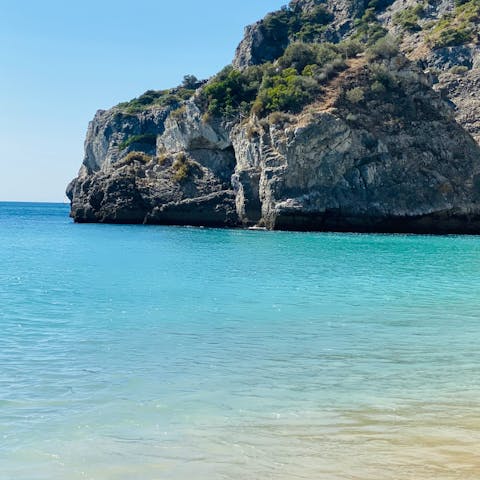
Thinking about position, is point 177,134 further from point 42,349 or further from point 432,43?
point 42,349

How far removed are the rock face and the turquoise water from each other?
30.3 m

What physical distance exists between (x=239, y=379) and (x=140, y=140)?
9123 centimetres

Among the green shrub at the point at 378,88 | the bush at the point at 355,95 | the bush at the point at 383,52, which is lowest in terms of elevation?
the bush at the point at 355,95

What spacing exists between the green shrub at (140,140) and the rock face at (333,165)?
95.1ft

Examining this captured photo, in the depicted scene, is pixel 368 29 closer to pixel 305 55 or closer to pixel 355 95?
pixel 305 55

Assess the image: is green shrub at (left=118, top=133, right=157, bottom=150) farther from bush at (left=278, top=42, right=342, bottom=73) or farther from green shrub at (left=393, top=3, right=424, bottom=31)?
green shrub at (left=393, top=3, right=424, bottom=31)

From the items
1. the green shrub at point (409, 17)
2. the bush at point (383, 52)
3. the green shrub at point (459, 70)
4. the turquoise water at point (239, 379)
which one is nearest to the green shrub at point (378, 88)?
the bush at point (383, 52)

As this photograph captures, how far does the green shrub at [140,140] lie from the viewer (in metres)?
97.8

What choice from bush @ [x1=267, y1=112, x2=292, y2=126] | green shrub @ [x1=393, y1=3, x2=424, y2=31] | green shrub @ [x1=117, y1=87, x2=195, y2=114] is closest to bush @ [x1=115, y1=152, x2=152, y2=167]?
bush @ [x1=267, y1=112, x2=292, y2=126]

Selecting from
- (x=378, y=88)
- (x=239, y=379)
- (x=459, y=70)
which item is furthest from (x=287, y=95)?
(x=239, y=379)

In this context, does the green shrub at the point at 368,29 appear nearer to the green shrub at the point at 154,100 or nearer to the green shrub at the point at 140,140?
the green shrub at the point at 154,100

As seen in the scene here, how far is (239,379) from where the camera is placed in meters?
9.59

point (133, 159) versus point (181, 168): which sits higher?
point (133, 159)

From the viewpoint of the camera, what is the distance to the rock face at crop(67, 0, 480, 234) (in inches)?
2046
